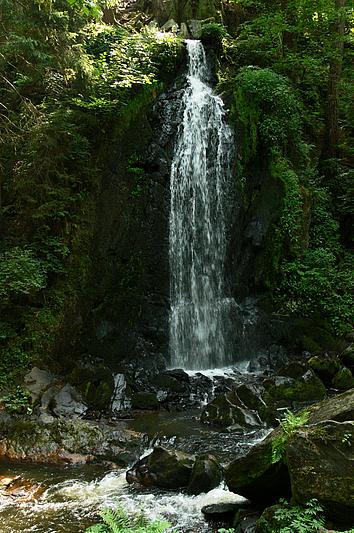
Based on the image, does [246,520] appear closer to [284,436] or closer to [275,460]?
[275,460]

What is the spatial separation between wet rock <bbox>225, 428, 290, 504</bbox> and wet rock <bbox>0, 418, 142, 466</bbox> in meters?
2.51

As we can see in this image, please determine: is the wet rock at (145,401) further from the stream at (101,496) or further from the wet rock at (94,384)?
the stream at (101,496)

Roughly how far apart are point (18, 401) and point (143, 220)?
219 inches

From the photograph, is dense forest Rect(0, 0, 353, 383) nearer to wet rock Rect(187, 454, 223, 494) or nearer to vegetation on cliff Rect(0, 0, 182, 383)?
vegetation on cliff Rect(0, 0, 182, 383)

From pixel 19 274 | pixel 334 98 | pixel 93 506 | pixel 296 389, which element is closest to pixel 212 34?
pixel 334 98

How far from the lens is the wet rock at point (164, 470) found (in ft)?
20.2

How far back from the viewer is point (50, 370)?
977 cm

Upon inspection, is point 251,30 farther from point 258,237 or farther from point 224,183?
point 258,237

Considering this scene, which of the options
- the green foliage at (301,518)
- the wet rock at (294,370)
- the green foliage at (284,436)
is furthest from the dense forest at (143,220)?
Answer: the green foliage at (301,518)

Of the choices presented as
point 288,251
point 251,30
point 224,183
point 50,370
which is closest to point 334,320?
point 288,251

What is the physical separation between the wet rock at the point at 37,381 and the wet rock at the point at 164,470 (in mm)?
3228

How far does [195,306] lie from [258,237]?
8.44 feet

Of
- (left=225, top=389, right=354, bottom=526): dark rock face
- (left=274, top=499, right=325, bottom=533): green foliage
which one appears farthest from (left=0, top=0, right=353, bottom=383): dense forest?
(left=274, top=499, right=325, bottom=533): green foliage

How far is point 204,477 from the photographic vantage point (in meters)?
5.93
